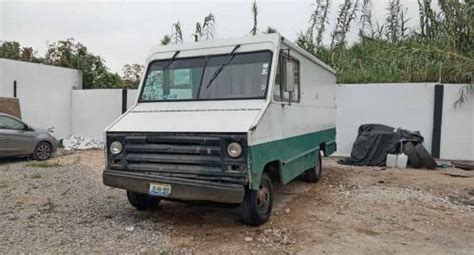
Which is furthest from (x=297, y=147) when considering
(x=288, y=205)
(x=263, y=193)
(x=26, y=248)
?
(x=26, y=248)

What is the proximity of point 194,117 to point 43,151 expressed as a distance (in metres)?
8.36

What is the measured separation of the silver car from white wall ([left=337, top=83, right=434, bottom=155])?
8.97m

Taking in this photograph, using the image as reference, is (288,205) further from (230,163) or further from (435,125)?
(435,125)

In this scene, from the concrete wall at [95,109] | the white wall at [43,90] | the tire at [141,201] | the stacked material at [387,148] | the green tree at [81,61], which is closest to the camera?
the tire at [141,201]

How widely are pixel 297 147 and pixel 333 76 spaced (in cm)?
399

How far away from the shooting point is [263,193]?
5.53 metres

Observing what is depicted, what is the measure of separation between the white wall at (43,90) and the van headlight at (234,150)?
11.8 m

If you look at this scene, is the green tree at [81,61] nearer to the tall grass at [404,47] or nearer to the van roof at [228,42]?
the tall grass at [404,47]

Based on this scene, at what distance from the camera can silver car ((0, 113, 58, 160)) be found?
1095 cm

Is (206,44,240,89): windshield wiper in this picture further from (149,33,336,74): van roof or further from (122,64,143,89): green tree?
(122,64,143,89): green tree

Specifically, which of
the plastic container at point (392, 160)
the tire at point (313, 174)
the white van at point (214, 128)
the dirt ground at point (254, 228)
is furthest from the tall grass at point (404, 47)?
the white van at point (214, 128)

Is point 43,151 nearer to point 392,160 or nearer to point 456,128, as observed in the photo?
point 392,160

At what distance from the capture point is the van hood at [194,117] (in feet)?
16.6

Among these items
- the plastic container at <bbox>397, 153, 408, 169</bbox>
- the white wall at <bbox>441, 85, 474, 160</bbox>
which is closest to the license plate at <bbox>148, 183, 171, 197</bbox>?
the plastic container at <bbox>397, 153, 408, 169</bbox>
